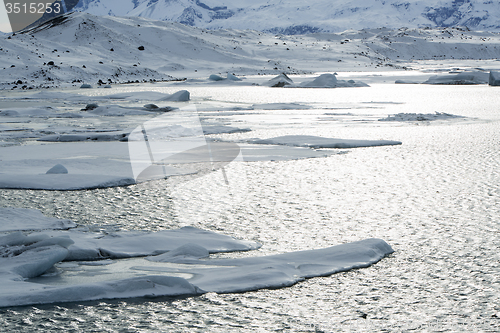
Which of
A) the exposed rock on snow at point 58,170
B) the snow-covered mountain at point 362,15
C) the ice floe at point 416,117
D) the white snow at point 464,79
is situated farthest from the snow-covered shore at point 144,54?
the snow-covered mountain at point 362,15

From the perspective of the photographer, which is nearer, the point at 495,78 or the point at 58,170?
the point at 58,170

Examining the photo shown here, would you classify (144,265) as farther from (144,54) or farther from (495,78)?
(144,54)

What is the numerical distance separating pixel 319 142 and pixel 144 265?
4.60 meters

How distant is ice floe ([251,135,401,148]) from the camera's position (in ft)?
22.4

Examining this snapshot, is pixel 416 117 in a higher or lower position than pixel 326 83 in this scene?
higher

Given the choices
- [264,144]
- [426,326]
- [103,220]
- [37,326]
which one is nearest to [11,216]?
[103,220]

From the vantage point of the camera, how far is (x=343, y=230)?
3348 mm

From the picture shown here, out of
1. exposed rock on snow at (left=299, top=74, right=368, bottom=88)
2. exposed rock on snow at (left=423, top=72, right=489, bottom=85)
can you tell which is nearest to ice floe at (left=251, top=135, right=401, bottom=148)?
exposed rock on snow at (left=299, top=74, right=368, bottom=88)

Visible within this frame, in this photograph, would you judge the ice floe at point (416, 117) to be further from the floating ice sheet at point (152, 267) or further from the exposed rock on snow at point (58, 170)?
the floating ice sheet at point (152, 267)

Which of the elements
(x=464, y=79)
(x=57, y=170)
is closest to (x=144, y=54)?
(x=464, y=79)

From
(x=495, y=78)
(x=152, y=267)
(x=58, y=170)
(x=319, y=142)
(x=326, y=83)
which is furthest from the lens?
(x=326, y=83)

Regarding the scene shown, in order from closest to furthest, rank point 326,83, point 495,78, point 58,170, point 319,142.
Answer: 1. point 58,170
2. point 319,142
3. point 495,78
4. point 326,83

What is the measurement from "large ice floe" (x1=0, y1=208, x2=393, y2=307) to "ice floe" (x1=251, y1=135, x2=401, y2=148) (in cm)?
385

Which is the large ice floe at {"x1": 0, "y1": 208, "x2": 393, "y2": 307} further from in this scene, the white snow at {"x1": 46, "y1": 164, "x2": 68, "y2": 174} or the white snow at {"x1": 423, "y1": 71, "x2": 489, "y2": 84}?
the white snow at {"x1": 423, "y1": 71, "x2": 489, "y2": 84}
